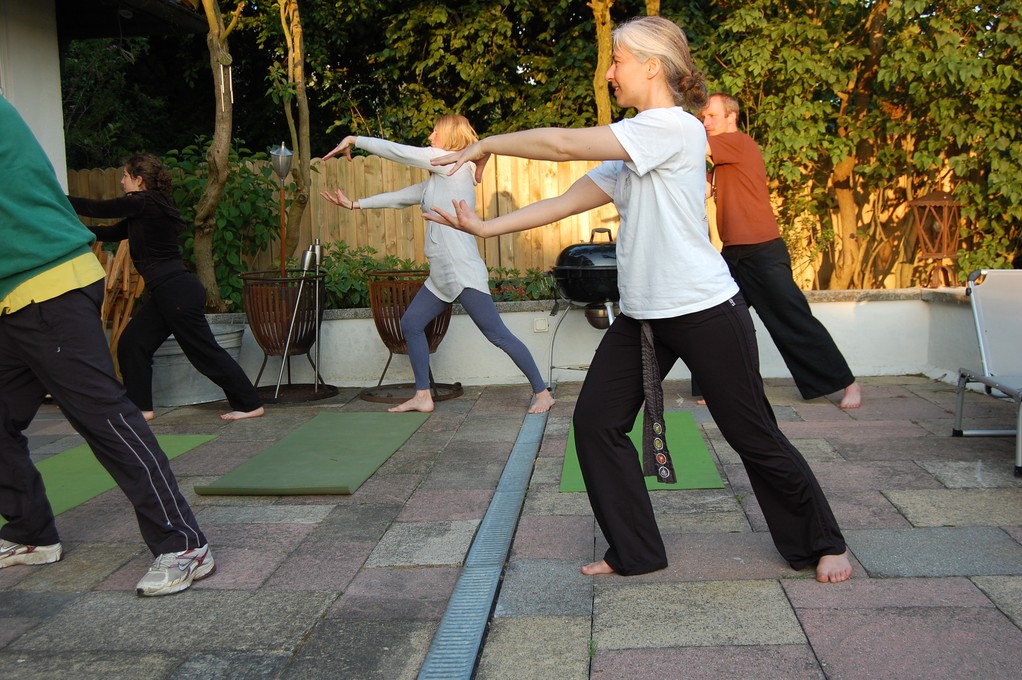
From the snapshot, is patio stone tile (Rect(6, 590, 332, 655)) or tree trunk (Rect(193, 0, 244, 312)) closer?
patio stone tile (Rect(6, 590, 332, 655))

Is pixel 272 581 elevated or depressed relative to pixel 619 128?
depressed

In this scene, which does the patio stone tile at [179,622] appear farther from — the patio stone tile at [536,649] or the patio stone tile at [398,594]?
the patio stone tile at [536,649]

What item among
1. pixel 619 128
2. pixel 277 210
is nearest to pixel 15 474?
pixel 619 128

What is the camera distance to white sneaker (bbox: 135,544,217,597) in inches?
136

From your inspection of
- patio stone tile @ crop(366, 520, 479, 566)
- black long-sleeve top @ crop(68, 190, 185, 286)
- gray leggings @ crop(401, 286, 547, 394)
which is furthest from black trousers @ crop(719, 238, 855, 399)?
black long-sleeve top @ crop(68, 190, 185, 286)

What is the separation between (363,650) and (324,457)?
102 inches

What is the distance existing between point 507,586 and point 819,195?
6.53 meters

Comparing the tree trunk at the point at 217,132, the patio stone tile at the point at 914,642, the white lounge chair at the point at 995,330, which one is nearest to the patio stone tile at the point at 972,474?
the white lounge chair at the point at 995,330

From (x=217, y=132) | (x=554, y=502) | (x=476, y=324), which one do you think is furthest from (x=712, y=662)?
(x=217, y=132)

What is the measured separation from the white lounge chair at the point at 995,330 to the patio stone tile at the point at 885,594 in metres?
2.09

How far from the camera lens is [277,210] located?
9.07 m

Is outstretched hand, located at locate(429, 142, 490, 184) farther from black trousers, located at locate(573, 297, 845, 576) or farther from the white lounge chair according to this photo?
the white lounge chair

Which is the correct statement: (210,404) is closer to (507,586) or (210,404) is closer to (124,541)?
(124,541)

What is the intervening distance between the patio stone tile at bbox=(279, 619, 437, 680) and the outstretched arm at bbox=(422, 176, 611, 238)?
1.27 metres
